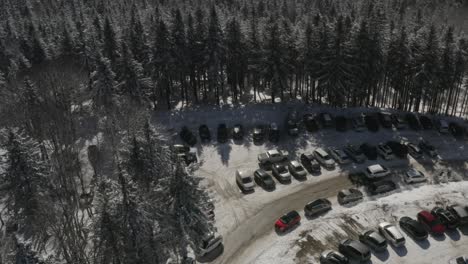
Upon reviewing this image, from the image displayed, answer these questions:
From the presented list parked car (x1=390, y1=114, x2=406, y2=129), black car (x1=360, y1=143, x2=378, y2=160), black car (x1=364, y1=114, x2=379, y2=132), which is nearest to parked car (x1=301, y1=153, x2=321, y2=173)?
black car (x1=360, y1=143, x2=378, y2=160)

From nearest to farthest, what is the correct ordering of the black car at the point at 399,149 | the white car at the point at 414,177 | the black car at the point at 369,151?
1. the white car at the point at 414,177
2. the black car at the point at 369,151
3. the black car at the point at 399,149

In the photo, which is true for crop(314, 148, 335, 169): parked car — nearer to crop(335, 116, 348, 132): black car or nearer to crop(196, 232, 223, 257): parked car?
crop(335, 116, 348, 132): black car

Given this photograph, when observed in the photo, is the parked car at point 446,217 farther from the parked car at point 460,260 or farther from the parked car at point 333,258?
the parked car at point 333,258

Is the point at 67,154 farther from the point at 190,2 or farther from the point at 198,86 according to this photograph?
the point at 190,2

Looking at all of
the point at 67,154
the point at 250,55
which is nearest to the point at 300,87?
the point at 250,55

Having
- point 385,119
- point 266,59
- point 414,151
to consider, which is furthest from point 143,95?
point 414,151

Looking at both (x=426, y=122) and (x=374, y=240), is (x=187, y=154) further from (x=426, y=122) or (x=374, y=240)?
(x=426, y=122)

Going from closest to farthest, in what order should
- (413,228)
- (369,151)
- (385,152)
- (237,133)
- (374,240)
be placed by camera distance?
(374,240) < (413,228) < (385,152) < (369,151) < (237,133)

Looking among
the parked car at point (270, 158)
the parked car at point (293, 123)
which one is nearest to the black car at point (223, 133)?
the parked car at point (270, 158)
